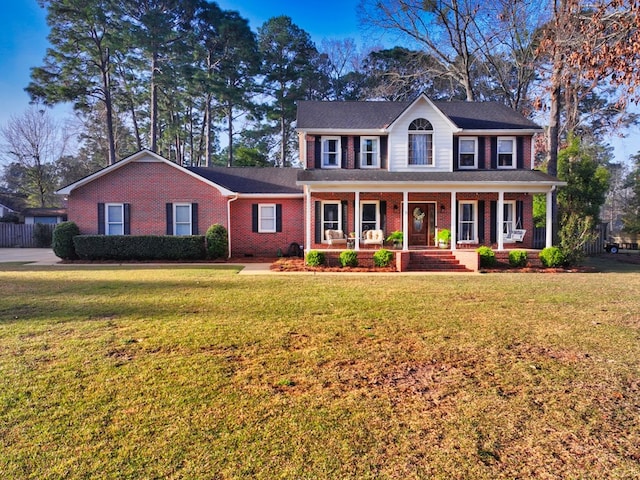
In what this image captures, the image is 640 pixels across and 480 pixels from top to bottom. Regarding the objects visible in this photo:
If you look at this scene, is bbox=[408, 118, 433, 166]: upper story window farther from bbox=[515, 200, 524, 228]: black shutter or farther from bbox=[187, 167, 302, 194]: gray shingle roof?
bbox=[187, 167, 302, 194]: gray shingle roof

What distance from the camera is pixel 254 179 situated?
20.1 m

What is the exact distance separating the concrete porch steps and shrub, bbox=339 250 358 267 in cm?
207

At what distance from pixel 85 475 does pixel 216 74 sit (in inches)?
1251

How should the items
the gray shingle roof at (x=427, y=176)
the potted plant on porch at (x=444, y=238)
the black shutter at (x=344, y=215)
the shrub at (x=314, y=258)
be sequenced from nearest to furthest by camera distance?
the shrub at (x=314, y=258) → the gray shingle roof at (x=427, y=176) → the potted plant on porch at (x=444, y=238) → the black shutter at (x=344, y=215)

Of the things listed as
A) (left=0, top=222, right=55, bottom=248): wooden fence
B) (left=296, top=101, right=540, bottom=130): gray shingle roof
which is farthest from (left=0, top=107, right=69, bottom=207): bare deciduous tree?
(left=296, top=101, right=540, bottom=130): gray shingle roof

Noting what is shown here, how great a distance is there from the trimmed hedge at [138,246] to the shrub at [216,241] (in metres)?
0.46

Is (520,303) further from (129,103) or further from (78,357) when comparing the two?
(129,103)

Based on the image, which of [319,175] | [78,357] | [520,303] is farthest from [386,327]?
[319,175]

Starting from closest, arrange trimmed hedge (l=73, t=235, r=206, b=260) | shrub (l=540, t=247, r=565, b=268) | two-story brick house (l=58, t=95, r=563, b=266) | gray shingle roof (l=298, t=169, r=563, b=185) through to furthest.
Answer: shrub (l=540, t=247, r=565, b=268), gray shingle roof (l=298, t=169, r=563, b=185), trimmed hedge (l=73, t=235, r=206, b=260), two-story brick house (l=58, t=95, r=563, b=266)

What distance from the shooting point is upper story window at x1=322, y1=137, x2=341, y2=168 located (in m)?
17.6

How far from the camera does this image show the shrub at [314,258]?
14508mm

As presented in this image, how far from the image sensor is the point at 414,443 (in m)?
2.97

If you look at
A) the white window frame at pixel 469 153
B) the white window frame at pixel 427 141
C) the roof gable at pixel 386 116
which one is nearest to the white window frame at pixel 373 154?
the roof gable at pixel 386 116

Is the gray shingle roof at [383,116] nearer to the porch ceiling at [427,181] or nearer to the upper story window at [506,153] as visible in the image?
the upper story window at [506,153]
